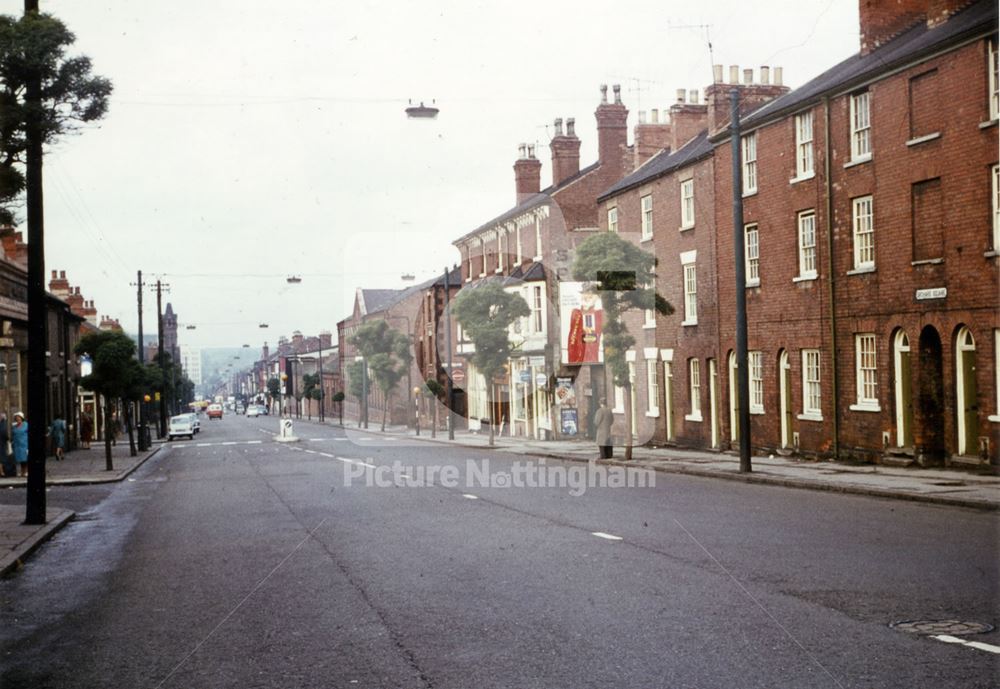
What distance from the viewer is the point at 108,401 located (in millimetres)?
37906

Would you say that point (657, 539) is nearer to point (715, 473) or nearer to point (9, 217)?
point (9, 217)

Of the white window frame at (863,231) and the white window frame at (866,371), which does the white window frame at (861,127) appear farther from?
the white window frame at (866,371)

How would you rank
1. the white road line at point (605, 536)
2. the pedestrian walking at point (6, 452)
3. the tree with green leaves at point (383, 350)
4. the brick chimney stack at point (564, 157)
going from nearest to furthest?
the white road line at point (605, 536) → the pedestrian walking at point (6, 452) → the brick chimney stack at point (564, 157) → the tree with green leaves at point (383, 350)

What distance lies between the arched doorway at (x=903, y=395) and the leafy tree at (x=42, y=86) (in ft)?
60.7

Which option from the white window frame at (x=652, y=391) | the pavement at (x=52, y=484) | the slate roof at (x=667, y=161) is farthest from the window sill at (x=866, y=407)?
the pavement at (x=52, y=484)

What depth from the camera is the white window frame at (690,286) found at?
3684 centimetres

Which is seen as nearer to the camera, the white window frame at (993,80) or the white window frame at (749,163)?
the white window frame at (993,80)

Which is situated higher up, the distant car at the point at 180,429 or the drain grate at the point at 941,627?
the drain grate at the point at 941,627

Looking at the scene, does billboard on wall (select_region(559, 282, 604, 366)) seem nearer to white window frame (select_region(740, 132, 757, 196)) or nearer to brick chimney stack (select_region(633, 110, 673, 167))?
white window frame (select_region(740, 132, 757, 196))

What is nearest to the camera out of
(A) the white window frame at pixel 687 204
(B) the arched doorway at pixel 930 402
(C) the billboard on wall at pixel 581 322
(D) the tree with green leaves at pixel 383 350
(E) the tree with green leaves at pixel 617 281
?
(B) the arched doorway at pixel 930 402

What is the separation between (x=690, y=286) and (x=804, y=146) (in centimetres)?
858

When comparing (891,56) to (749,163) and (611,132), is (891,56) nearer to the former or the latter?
(749,163)

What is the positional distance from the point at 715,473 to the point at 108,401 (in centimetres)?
2232

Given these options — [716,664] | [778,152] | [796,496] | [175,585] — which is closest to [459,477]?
[796,496]
